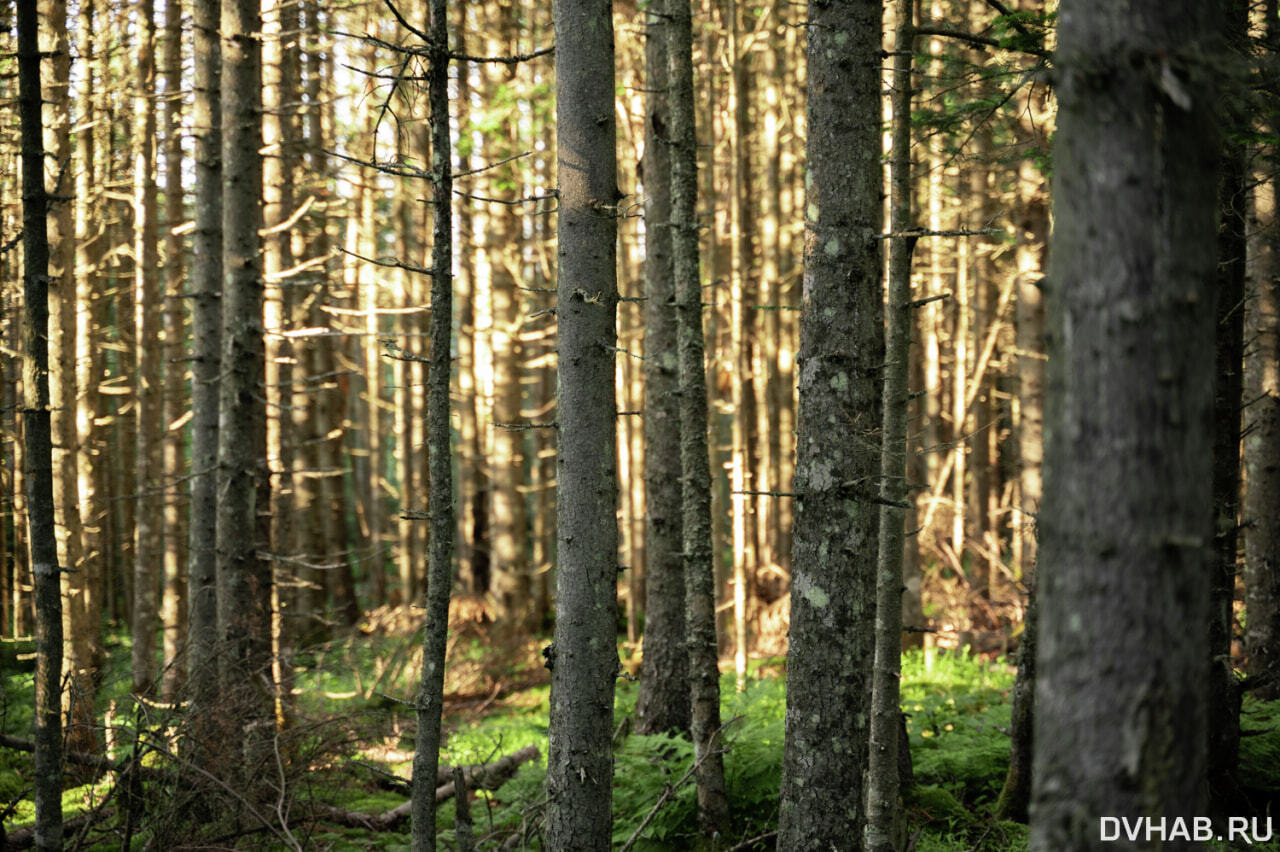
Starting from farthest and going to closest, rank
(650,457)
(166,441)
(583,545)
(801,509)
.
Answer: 1. (166,441)
2. (650,457)
3. (583,545)
4. (801,509)

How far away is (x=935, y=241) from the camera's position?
18.1 metres

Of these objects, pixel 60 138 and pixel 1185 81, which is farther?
pixel 60 138

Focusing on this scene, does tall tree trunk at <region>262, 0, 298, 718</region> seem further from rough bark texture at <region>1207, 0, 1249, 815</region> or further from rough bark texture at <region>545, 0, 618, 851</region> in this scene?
rough bark texture at <region>1207, 0, 1249, 815</region>

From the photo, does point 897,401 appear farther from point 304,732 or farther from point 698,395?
point 304,732

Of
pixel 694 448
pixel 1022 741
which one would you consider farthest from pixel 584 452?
pixel 1022 741

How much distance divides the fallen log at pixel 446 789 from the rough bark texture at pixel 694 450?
174 centimetres

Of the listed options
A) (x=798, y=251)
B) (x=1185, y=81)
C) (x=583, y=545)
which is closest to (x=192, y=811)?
(x=583, y=545)

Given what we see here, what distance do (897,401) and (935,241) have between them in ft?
45.0

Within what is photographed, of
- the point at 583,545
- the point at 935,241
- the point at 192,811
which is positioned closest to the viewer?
the point at 583,545

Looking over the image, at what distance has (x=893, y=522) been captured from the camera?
215 inches

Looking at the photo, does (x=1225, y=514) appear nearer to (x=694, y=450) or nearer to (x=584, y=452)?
(x=694, y=450)

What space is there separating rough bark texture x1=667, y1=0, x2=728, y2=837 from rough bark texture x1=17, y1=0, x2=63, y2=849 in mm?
3889

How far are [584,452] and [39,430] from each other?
3266 millimetres

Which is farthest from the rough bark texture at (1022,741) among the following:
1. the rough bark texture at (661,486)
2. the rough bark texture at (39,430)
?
the rough bark texture at (39,430)
